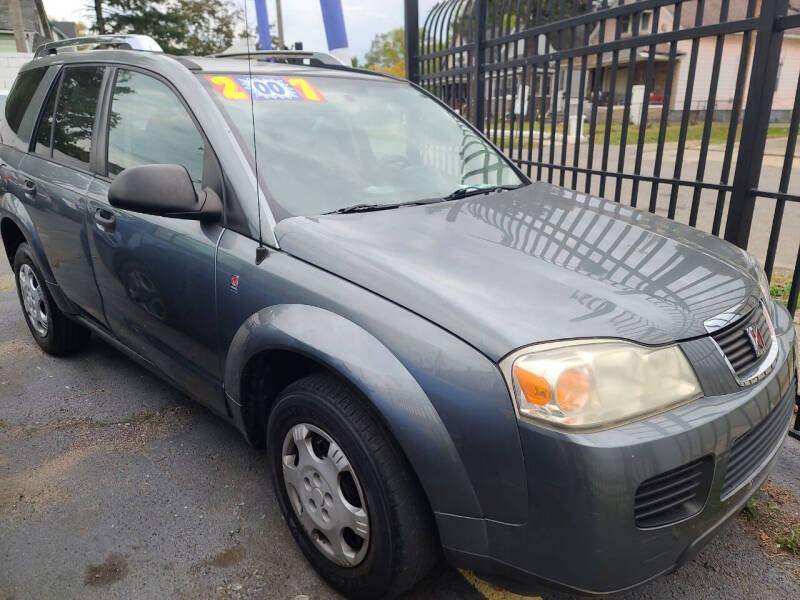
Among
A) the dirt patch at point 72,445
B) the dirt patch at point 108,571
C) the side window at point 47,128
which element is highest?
the side window at point 47,128

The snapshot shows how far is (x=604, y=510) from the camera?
1518 millimetres

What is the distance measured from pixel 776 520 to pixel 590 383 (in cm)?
159

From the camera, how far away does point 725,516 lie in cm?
178

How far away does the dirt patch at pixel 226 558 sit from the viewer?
7.56 ft

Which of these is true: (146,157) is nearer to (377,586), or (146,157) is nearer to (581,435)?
(377,586)

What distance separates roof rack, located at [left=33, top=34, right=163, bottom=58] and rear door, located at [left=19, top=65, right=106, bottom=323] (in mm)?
240

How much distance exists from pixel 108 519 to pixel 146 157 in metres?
1.59

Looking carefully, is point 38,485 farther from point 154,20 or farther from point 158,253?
point 154,20

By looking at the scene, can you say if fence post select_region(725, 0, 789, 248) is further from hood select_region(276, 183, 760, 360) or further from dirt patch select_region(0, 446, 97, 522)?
dirt patch select_region(0, 446, 97, 522)

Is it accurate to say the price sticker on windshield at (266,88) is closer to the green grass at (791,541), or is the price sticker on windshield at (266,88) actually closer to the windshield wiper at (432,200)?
the windshield wiper at (432,200)

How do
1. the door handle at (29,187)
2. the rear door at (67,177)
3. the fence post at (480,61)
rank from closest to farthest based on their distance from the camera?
the rear door at (67,177) → the door handle at (29,187) → the fence post at (480,61)

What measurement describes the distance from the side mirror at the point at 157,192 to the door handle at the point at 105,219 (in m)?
0.64

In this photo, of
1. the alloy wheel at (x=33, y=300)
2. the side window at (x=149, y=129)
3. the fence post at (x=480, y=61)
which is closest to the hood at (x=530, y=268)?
the side window at (x=149, y=129)

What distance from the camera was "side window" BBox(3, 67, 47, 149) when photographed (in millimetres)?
3819
